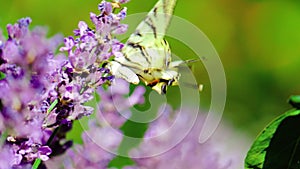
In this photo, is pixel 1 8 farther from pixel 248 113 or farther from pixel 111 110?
pixel 111 110

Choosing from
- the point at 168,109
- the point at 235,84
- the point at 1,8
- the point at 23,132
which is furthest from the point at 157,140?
the point at 235,84

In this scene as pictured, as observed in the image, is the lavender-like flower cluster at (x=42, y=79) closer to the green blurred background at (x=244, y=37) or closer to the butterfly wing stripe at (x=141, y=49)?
the butterfly wing stripe at (x=141, y=49)

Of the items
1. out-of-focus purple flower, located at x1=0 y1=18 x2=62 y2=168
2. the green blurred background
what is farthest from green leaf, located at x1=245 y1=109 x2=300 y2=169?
the green blurred background

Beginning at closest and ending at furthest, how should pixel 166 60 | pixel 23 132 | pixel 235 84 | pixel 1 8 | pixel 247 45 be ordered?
1. pixel 23 132
2. pixel 166 60
3. pixel 1 8
4. pixel 235 84
5. pixel 247 45

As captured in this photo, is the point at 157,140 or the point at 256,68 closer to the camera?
the point at 157,140

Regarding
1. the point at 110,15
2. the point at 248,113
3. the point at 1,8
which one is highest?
the point at 1,8

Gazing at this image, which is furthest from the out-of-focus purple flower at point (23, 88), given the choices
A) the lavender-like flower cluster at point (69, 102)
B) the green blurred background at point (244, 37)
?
the green blurred background at point (244, 37)

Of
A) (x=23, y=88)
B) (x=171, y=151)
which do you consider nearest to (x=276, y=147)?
(x=171, y=151)
